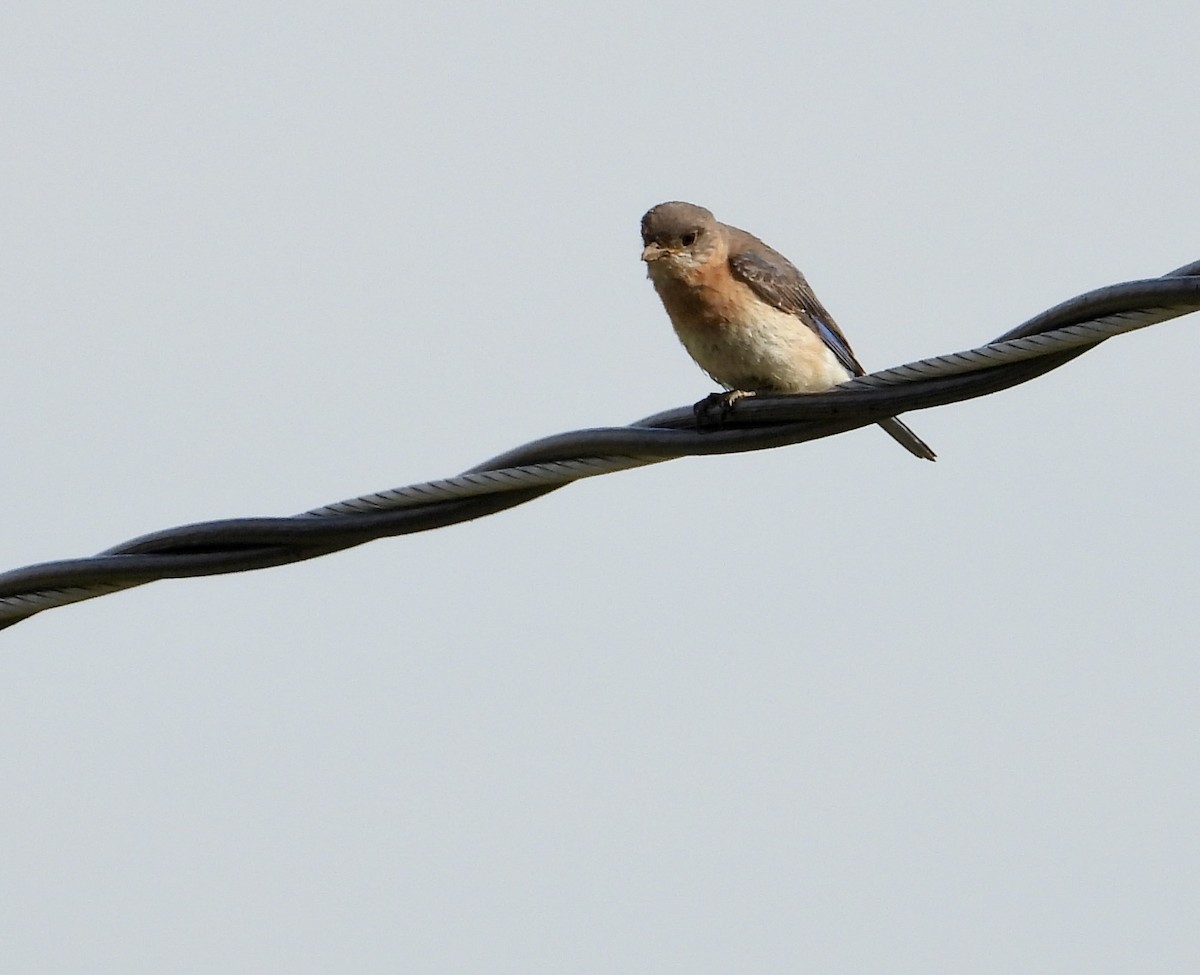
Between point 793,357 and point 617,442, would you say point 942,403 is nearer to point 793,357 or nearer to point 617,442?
point 617,442

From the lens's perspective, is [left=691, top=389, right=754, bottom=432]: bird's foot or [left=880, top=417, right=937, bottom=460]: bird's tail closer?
[left=691, top=389, right=754, bottom=432]: bird's foot

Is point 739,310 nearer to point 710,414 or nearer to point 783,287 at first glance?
point 783,287

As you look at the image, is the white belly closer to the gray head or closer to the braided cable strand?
the gray head

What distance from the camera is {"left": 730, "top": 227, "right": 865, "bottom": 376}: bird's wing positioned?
8.94 m

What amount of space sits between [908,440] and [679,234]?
1.46 m

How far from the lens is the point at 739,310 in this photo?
28.6ft

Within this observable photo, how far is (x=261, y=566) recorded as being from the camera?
5.71 metres

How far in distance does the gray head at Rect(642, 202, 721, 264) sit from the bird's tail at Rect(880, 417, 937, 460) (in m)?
1.21

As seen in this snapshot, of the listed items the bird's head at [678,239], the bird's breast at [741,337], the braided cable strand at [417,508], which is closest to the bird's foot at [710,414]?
the braided cable strand at [417,508]

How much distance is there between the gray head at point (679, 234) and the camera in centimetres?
893

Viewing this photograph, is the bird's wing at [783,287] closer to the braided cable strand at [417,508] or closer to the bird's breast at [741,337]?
the bird's breast at [741,337]

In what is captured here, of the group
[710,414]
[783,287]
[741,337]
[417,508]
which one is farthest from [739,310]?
[417,508]

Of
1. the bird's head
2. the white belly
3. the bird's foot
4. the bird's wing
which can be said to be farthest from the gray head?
the bird's foot

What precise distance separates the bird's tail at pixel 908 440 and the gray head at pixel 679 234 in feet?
3.98
